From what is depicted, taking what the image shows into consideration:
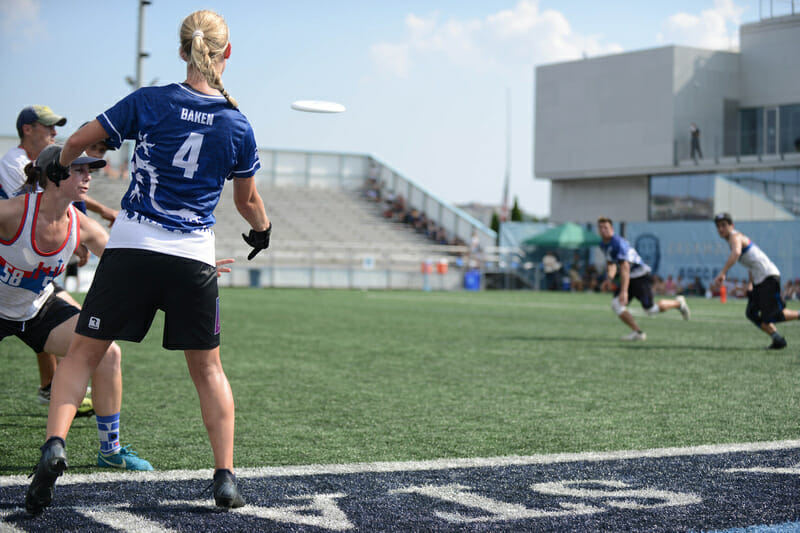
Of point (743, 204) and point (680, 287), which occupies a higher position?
point (743, 204)

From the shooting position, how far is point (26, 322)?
462 cm

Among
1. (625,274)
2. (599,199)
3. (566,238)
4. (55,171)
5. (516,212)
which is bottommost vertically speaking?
(625,274)

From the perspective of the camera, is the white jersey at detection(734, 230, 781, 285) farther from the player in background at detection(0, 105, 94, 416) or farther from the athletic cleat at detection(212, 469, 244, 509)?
the athletic cleat at detection(212, 469, 244, 509)

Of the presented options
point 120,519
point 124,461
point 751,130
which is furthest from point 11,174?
point 751,130

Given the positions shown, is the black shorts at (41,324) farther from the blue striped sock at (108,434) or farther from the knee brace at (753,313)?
the knee brace at (753,313)

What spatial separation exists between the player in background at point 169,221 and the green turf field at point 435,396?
1.07 metres

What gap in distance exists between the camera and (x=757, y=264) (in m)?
11.5

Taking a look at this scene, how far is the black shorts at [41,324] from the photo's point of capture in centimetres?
460

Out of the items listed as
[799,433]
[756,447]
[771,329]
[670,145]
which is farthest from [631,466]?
[670,145]

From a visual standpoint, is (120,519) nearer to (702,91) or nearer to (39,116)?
(39,116)

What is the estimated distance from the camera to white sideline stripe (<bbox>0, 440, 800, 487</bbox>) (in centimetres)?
415

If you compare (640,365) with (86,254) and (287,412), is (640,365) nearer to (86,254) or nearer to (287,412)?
(287,412)

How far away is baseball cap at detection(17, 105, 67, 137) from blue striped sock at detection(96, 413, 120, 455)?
2.10 metres

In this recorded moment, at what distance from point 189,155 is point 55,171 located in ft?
2.19
